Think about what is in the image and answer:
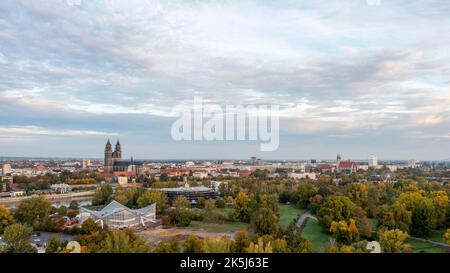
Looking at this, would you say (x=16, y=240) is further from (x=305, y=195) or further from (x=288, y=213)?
(x=305, y=195)

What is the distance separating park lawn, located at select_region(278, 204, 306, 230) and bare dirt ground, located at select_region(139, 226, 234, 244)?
113 inches

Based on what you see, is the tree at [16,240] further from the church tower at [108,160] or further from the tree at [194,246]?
the church tower at [108,160]

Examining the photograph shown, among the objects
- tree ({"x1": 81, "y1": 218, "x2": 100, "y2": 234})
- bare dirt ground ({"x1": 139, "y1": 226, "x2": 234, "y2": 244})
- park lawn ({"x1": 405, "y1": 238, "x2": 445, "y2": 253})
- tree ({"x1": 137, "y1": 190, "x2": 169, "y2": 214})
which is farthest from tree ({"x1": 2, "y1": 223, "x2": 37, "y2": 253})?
park lawn ({"x1": 405, "y1": 238, "x2": 445, "y2": 253})

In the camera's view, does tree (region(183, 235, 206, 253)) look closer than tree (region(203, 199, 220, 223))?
Yes

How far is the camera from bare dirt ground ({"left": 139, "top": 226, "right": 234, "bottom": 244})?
39.0 feet

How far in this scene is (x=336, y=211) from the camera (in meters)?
12.8

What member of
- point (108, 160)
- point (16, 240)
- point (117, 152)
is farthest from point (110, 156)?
point (16, 240)

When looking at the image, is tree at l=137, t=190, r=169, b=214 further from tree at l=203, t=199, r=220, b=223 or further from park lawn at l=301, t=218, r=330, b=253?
park lawn at l=301, t=218, r=330, b=253

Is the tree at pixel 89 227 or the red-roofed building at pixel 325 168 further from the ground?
the red-roofed building at pixel 325 168

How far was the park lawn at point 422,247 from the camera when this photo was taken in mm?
9963

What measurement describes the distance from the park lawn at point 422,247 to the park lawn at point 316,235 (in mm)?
2290

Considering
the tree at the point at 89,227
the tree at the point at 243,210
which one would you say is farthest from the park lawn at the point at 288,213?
the tree at the point at 89,227

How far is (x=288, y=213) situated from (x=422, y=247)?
704cm
